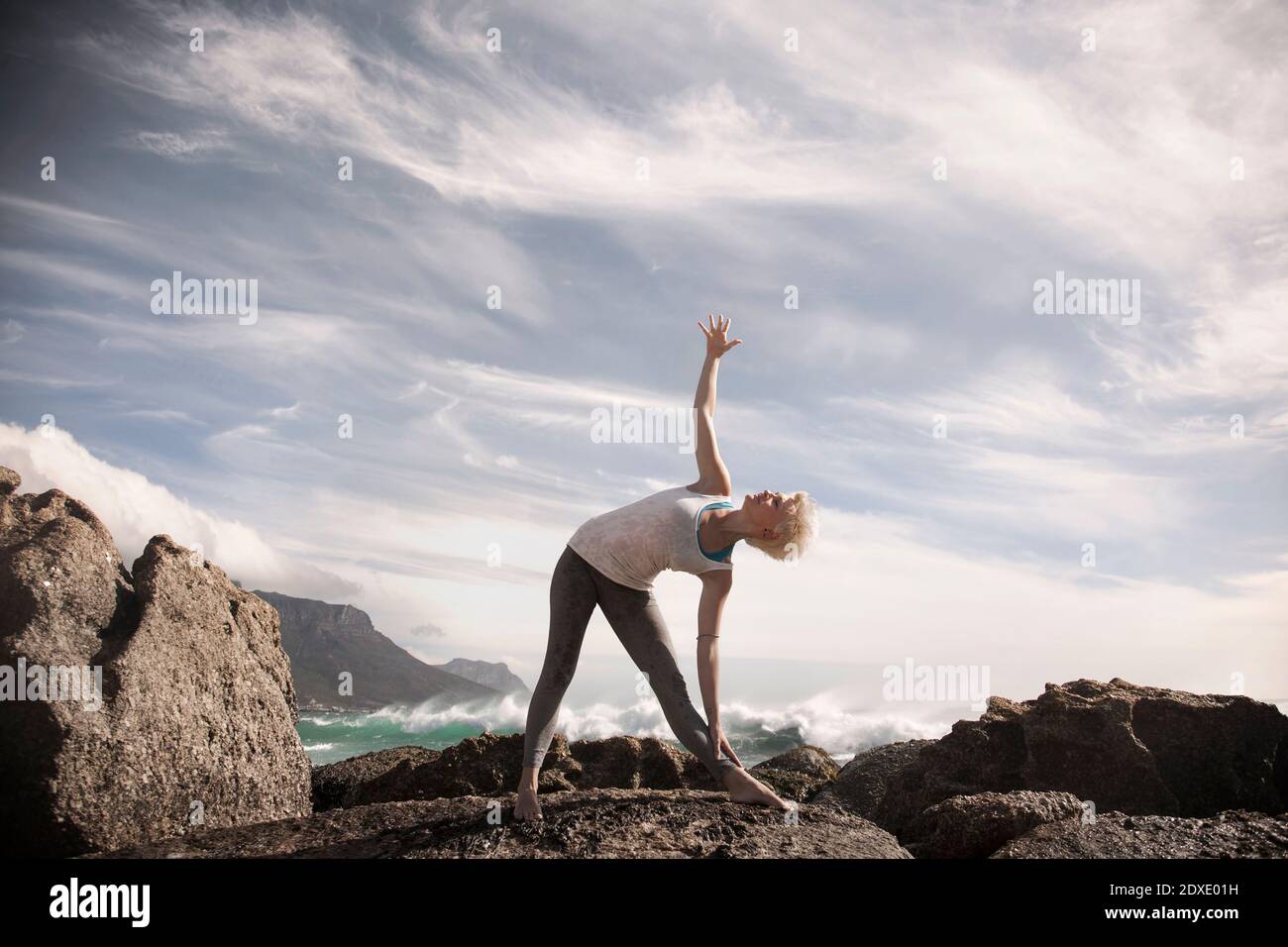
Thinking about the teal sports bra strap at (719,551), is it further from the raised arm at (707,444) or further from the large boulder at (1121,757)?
the large boulder at (1121,757)

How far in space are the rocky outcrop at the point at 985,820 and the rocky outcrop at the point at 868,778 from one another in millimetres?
1863

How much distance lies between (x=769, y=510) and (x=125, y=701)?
411 cm

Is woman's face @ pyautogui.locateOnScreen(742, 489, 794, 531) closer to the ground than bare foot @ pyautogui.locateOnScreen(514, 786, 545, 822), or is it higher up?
higher up

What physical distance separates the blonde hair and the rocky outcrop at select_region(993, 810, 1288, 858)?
2.12 metres

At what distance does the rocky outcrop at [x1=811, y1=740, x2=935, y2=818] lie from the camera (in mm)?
8305

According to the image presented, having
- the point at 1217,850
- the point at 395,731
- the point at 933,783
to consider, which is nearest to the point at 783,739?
the point at 395,731

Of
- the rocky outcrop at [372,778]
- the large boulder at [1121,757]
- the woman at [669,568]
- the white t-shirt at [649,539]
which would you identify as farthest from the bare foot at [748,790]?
the rocky outcrop at [372,778]

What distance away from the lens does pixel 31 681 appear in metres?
5.02

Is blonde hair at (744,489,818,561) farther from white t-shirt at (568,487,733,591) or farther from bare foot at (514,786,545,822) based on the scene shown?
bare foot at (514,786,545,822)

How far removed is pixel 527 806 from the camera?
509 cm

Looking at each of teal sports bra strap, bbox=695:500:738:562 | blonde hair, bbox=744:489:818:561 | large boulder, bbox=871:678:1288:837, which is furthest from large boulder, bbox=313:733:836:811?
blonde hair, bbox=744:489:818:561
